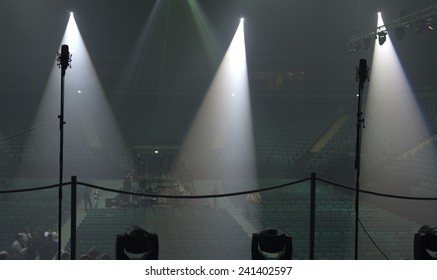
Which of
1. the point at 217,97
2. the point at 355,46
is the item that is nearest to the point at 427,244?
the point at 355,46

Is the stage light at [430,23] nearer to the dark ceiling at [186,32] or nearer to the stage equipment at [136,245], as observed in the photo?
the dark ceiling at [186,32]

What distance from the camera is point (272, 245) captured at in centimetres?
287

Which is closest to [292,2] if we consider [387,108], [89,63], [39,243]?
[387,108]

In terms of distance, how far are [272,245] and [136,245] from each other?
86cm

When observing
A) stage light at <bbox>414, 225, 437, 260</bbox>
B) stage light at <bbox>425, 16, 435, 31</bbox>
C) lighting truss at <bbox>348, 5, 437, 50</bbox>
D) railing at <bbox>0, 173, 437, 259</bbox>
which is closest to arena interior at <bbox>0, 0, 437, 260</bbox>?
lighting truss at <bbox>348, 5, 437, 50</bbox>

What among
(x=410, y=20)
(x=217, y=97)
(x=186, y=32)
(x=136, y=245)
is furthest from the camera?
(x=217, y=97)

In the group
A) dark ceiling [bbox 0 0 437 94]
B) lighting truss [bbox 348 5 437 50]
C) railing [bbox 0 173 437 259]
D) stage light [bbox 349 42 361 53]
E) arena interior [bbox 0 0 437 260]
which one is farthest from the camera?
dark ceiling [bbox 0 0 437 94]

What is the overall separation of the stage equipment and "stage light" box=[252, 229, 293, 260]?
66 centimetres

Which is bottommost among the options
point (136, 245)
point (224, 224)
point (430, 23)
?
point (224, 224)

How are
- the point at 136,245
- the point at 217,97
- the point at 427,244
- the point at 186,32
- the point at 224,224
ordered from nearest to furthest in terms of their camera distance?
the point at 136,245
the point at 427,244
the point at 224,224
the point at 186,32
the point at 217,97

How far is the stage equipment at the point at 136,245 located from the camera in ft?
9.21

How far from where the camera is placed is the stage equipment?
9.21ft

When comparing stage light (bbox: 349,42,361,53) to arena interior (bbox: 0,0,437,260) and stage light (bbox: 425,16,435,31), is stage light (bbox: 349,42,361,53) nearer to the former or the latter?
arena interior (bbox: 0,0,437,260)

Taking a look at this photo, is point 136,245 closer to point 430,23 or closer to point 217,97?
point 430,23
